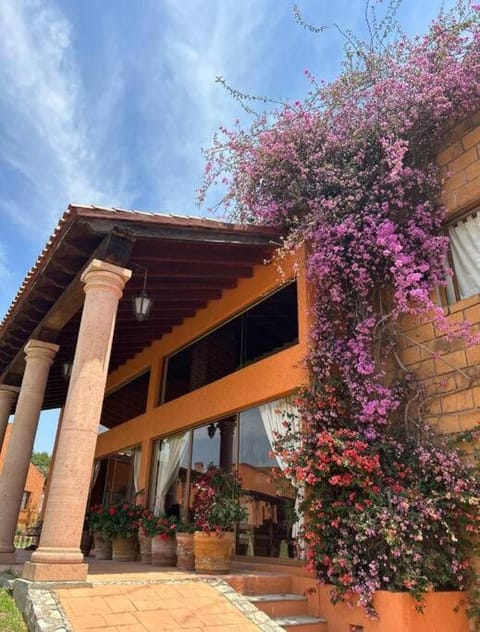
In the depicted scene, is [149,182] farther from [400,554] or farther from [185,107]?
[400,554]

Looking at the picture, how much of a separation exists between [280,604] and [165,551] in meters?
2.51

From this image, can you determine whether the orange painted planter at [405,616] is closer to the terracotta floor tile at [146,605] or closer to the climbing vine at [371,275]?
the climbing vine at [371,275]

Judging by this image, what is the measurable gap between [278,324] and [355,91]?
3650 millimetres

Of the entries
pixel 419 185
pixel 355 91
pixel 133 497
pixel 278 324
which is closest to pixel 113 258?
pixel 278 324

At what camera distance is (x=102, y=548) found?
8.46 metres

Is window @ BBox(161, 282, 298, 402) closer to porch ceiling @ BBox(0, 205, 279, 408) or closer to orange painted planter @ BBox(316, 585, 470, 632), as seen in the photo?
porch ceiling @ BBox(0, 205, 279, 408)

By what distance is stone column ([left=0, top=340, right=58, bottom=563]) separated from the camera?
6.84 m

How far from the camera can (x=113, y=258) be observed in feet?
17.1

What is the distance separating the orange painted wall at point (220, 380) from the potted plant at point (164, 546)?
183 cm

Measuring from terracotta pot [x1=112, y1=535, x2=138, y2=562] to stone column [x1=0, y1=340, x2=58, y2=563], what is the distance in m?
1.76

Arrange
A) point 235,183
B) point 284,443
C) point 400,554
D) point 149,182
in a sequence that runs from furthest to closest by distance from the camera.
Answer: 1. point 149,182
2. point 235,183
3. point 284,443
4. point 400,554

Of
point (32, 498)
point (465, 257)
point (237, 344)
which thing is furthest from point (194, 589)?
point (32, 498)

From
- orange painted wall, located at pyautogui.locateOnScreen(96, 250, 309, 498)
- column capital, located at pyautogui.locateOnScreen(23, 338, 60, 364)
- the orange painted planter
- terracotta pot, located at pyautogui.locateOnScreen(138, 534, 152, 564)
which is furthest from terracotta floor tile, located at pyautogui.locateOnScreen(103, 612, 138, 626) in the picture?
column capital, located at pyautogui.locateOnScreen(23, 338, 60, 364)

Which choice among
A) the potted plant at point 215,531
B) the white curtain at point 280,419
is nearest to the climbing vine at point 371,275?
the white curtain at point 280,419
